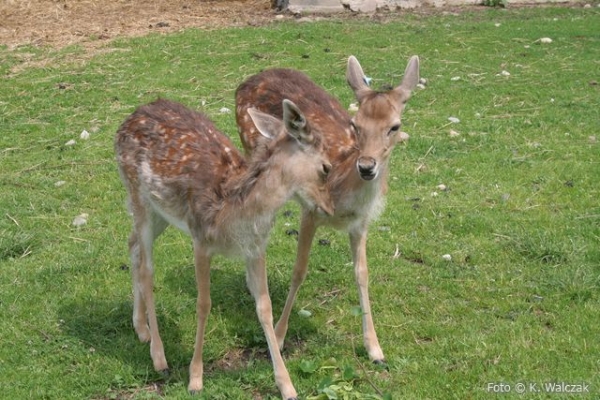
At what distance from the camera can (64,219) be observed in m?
7.50

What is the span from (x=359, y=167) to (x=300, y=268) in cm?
89

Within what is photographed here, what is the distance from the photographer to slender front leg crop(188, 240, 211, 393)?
16.3 ft

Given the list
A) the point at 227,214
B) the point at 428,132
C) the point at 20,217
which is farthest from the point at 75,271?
the point at 428,132

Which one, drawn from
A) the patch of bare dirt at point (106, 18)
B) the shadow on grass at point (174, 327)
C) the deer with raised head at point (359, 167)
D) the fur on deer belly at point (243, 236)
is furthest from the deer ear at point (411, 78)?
the patch of bare dirt at point (106, 18)

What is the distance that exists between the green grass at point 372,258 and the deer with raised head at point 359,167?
13.3 inches

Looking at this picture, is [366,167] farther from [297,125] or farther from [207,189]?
[207,189]

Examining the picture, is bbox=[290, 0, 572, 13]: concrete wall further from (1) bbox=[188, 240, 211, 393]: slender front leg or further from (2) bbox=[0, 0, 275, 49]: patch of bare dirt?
(1) bbox=[188, 240, 211, 393]: slender front leg

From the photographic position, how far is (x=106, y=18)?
1556 centimetres

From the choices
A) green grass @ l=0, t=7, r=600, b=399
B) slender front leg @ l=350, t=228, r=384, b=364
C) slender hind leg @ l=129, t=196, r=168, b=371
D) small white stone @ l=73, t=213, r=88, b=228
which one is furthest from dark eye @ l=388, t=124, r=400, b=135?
small white stone @ l=73, t=213, r=88, b=228

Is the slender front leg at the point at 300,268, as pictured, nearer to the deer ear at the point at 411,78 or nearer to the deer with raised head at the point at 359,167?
the deer with raised head at the point at 359,167

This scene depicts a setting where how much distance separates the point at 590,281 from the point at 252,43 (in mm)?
8543

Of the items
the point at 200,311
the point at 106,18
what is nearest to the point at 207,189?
the point at 200,311

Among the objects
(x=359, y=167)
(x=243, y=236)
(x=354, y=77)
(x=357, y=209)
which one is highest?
(x=354, y=77)

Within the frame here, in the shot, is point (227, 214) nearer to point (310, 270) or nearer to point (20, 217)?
point (310, 270)
